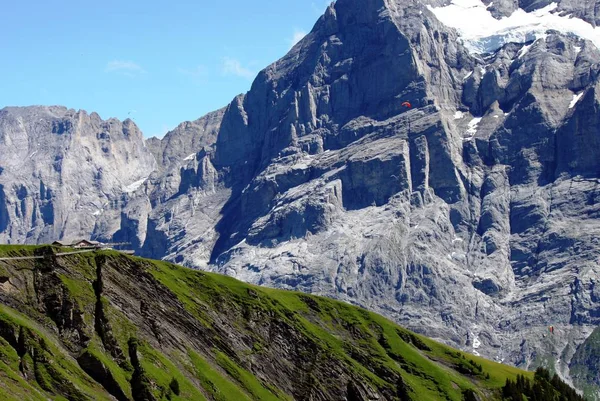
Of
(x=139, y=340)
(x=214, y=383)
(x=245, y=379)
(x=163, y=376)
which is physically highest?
(x=139, y=340)

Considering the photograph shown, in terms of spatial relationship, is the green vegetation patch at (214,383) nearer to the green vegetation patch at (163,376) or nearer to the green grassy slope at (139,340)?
the green grassy slope at (139,340)

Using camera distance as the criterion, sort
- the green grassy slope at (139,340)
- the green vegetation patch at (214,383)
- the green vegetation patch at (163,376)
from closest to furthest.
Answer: the green grassy slope at (139,340), the green vegetation patch at (163,376), the green vegetation patch at (214,383)

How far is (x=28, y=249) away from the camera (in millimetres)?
148000

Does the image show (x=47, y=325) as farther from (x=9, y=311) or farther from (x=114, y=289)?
(x=114, y=289)

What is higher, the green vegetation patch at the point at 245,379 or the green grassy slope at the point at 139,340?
the green grassy slope at the point at 139,340

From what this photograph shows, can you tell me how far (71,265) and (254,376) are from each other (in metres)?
43.3

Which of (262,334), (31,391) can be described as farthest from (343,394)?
(31,391)

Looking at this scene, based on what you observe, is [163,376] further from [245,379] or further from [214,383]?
[245,379]

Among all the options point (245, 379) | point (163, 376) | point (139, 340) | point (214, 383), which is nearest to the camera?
point (163, 376)

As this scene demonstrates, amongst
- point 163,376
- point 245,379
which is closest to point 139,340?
point 163,376

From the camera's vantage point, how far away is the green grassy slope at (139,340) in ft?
422

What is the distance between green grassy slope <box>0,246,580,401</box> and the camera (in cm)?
12862

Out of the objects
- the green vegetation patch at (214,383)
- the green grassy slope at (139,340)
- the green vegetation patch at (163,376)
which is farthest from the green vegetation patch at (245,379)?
the green vegetation patch at (163,376)

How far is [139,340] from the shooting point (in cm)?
15225
